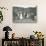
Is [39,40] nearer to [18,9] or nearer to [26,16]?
[26,16]

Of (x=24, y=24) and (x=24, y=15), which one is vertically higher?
(x=24, y=15)

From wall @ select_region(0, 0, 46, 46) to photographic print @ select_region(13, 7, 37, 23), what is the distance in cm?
9

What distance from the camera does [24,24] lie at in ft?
14.3

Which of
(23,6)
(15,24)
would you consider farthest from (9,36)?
(23,6)

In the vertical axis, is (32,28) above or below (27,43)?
above

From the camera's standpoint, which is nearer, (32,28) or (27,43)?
(27,43)

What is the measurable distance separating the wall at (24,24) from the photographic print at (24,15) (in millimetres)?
87

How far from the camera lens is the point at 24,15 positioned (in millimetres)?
4332

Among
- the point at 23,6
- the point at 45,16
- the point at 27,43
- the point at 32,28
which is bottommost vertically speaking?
the point at 27,43

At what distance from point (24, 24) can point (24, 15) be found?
0.84 feet

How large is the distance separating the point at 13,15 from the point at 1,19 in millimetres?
353

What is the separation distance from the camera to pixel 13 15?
14.1ft

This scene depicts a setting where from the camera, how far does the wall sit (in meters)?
4.28

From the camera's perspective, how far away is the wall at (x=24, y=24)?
4281mm
